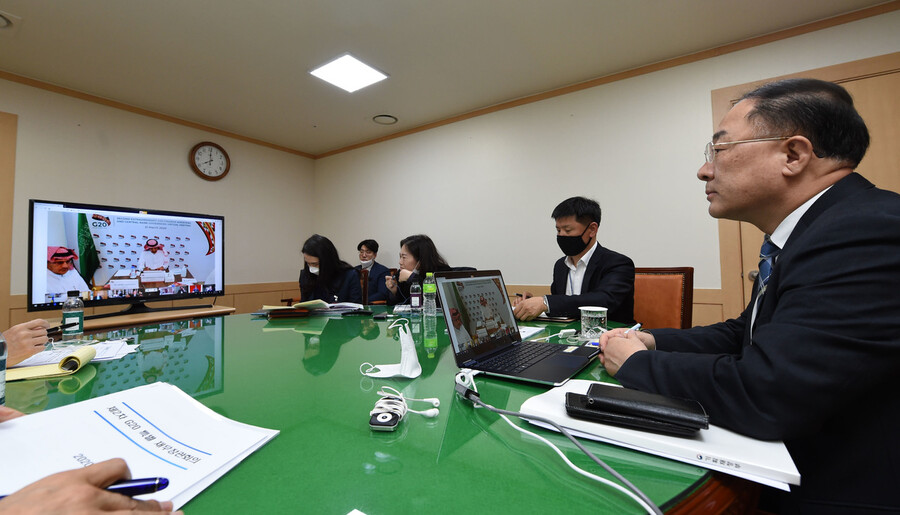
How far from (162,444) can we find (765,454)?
0.83m

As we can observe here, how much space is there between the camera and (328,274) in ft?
10.9

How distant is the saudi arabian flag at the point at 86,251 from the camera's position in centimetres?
196

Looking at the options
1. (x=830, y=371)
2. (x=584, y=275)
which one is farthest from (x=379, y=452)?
(x=584, y=275)

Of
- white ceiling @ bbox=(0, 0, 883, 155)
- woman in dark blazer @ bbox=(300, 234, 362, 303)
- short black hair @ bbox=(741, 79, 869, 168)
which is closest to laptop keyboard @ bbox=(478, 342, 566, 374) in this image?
short black hair @ bbox=(741, 79, 869, 168)

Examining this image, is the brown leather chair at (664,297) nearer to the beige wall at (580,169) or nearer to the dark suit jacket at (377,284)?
the beige wall at (580,169)

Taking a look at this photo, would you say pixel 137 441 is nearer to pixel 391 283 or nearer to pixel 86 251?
pixel 86 251

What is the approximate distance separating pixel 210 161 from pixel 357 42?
2582 mm

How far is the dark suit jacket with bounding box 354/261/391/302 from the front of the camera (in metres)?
3.73

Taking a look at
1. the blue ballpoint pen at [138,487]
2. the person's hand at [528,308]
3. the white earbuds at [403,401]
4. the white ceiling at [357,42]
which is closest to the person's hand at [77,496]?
the blue ballpoint pen at [138,487]

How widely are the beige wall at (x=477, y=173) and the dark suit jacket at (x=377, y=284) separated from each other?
50 centimetres

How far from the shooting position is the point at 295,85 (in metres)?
3.29

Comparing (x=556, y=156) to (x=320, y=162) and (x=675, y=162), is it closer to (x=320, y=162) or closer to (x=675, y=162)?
A: (x=675, y=162)

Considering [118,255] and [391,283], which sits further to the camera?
[391,283]

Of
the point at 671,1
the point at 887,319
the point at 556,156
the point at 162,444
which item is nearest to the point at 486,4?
the point at 671,1
